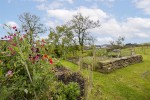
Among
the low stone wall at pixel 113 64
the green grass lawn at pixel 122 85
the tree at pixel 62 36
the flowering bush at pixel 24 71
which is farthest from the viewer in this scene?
the tree at pixel 62 36

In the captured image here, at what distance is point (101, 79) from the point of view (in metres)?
12.5

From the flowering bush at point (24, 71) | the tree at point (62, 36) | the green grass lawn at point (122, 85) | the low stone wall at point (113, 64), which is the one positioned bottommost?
the green grass lawn at point (122, 85)

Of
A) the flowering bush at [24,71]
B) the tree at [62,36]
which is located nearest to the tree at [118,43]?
the tree at [62,36]

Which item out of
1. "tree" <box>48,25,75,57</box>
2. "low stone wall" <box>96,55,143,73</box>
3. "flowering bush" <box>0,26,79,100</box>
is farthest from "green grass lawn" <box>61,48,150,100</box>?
"tree" <box>48,25,75,57</box>

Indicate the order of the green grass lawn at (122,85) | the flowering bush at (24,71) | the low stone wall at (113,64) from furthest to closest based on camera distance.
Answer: the low stone wall at (113,64), the green grass lawn at (122,85), the flowering bush at (24,71)

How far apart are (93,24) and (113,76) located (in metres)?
19.8

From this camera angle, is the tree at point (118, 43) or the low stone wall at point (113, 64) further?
the tree at point (118, 43)

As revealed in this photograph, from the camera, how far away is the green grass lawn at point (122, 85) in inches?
397

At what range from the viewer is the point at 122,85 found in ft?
38.9

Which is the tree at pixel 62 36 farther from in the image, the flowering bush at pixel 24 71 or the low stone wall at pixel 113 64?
the flowering bush at pixel 24 71

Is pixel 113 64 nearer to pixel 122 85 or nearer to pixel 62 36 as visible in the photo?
pixel 122 85

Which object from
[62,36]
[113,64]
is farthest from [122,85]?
[62,36]

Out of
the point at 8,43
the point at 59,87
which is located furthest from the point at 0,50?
the point at 59,87

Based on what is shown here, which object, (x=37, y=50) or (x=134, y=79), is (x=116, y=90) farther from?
(x=37, y=50)
